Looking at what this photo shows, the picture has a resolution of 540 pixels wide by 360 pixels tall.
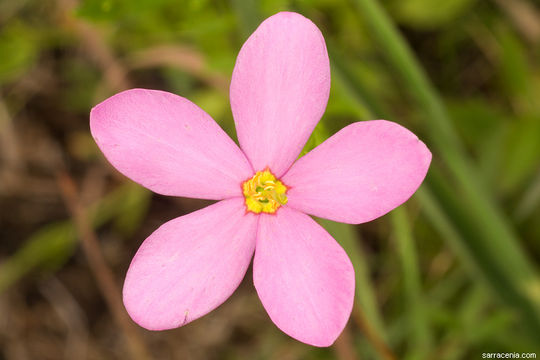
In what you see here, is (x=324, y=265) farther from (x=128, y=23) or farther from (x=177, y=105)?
(x=128, y=23)

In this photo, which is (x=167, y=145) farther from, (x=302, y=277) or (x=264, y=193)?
(x=302, y=277)

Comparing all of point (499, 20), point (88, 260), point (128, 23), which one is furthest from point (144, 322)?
point (499, 20)

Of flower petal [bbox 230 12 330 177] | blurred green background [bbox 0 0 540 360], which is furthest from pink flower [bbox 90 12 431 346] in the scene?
blurred green background [bbox 0 0 540 360]

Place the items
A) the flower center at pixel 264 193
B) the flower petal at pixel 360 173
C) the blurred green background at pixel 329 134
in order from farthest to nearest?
1. the blurred green background at pixel 329 134
2. the flower center at pixel 264 193
3. the flower petal at pixel 360 173

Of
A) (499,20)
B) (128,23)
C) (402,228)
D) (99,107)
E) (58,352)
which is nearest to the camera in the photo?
(99,107)

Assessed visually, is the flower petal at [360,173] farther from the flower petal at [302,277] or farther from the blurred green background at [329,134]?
the blurred green background at [329,134]

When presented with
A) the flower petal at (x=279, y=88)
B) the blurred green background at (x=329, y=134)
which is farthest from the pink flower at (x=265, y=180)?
the blurred green background at (x=329, y=134)

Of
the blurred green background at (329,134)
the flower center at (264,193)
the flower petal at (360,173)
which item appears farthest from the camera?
the blurred green background at (329,134)

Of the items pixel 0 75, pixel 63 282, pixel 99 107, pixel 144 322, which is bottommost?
pixel 63 282
